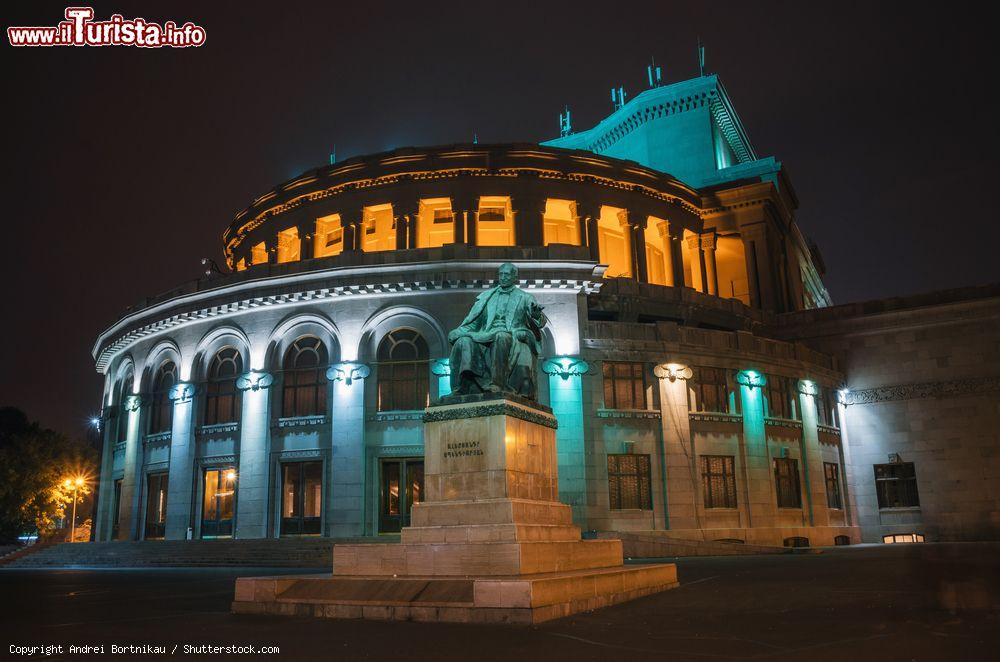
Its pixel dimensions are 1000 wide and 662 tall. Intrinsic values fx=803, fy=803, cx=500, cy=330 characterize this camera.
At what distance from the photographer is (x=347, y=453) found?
32406 millimetres

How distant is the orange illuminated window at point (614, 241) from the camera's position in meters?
47.5

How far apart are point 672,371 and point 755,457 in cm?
555

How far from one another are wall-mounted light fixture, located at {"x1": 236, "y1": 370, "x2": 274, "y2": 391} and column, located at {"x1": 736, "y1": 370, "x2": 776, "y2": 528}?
807 inches

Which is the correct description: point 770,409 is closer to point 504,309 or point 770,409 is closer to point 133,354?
point 504,309

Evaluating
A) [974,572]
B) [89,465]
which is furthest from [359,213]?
[974,572]

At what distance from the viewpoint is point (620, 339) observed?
33.7 meters

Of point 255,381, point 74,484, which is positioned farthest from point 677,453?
point 74,484

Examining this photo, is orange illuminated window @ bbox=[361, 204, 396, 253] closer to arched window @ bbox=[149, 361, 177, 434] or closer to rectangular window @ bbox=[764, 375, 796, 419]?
arched window @ bbox=[149, 361, 177, 434]

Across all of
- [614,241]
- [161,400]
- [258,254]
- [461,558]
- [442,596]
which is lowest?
[442,596]

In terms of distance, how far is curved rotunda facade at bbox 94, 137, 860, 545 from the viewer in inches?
1280

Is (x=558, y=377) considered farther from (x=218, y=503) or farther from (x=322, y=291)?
(x=218, y=503)

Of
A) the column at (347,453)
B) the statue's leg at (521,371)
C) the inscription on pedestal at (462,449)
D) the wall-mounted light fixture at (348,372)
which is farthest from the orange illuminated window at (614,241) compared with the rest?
the inscription on pedestal at (462,449)

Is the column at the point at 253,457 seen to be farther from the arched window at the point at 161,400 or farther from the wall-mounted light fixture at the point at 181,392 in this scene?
the arched window at the point at 161,400

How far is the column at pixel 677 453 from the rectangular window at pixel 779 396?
513cm
